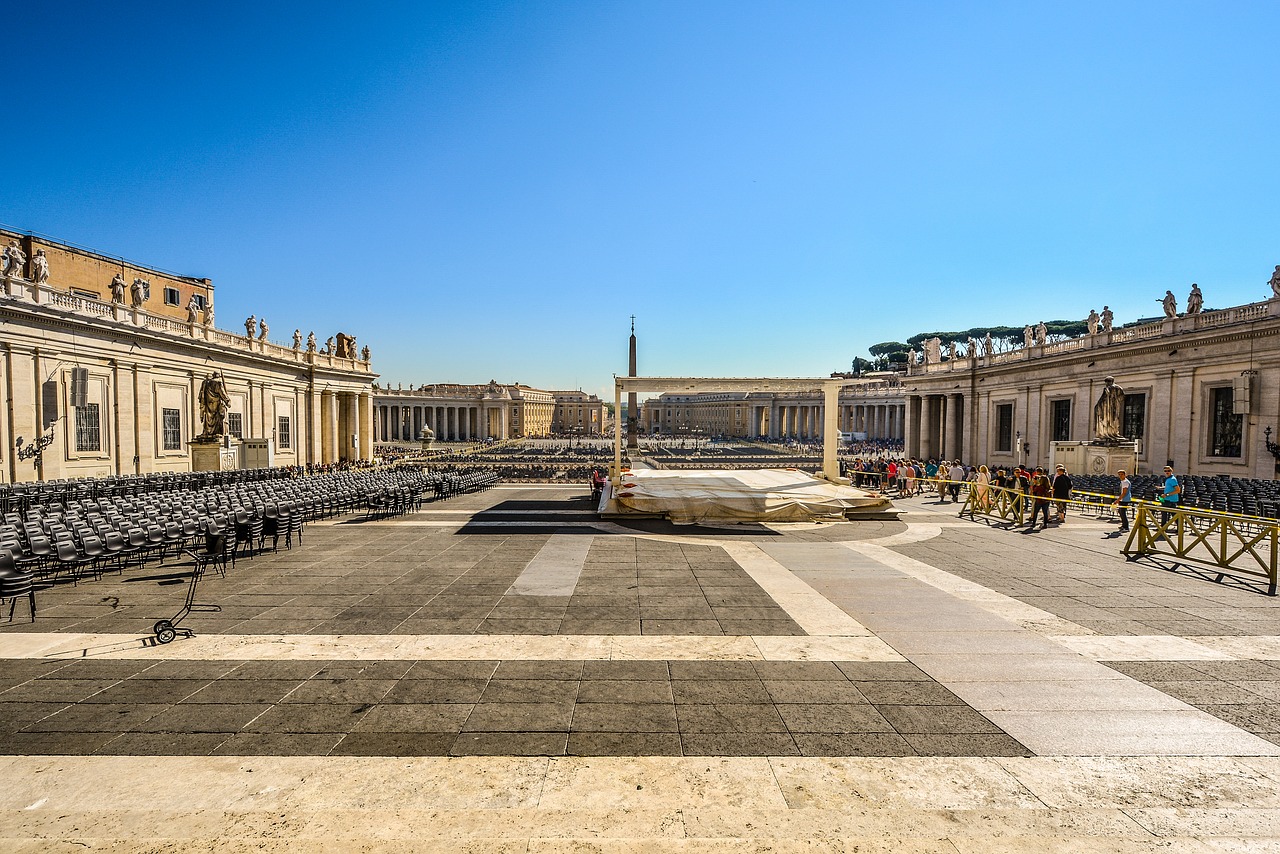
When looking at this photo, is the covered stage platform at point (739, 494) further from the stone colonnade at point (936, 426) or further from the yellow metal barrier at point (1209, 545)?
the stone colonnade at point (936, 426)

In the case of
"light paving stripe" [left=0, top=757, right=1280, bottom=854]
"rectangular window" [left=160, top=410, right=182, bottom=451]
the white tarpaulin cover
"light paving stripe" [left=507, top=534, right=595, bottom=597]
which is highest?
"rectangular window" [left=160, top=410, right=182, bottom=451]

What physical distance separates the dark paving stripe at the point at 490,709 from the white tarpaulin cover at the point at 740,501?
10.8m

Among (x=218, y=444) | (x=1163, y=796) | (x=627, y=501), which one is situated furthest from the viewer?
(x=218, y=444)

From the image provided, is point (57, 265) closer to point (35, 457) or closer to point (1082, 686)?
point (35, 457)

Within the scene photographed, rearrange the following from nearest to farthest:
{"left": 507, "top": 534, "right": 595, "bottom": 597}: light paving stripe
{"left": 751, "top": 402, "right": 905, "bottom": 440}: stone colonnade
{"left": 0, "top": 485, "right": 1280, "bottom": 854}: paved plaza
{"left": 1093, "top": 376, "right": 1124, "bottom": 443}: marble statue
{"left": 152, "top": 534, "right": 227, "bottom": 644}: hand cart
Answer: {"left": 0, "top": 485, "right": 1280, "bottom": 854}: paved plaza → {"left": 152, "top": 534, "right": 227, "bottom": 644}: hand cart → {"left": 507, "top": 534, "right": 595, "bottom": 597}: light paving stripe → {"left": 1093, "top": 376, "right": 1124, "bottom": 443}: marble statue → {"left": 751, "top": 402, "right": 905, "bottom": 440}: stone colonnade

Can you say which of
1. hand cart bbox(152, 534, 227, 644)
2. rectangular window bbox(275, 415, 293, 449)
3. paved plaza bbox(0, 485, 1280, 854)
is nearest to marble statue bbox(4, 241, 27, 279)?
rectangular window bbox(275, 415, 293, 449)

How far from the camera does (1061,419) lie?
3869cm

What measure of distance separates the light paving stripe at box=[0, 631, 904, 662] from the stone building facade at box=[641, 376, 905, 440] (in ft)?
226

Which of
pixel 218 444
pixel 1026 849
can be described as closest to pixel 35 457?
pixel 218 444

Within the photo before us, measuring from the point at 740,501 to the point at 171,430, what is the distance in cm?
3460

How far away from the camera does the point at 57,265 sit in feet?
140

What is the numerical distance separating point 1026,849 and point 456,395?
138 meters

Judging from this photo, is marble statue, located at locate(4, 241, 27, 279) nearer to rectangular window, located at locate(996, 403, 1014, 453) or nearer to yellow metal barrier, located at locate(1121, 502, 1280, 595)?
yellow metal barrier, located at locate(1121, 502, 1280, 595)

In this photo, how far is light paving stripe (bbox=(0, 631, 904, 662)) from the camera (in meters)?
7.29
